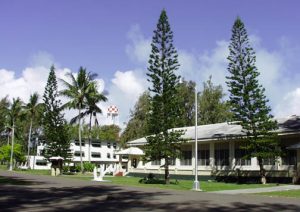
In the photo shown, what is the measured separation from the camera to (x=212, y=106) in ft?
211

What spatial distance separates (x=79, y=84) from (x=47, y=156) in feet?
31.3

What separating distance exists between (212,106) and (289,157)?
33.1m

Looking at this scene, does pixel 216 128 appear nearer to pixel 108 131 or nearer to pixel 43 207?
pixel 43 207

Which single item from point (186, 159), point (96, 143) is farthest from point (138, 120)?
point (186, 159)

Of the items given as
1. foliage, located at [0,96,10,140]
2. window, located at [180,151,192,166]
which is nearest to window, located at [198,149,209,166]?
window, located at [180,151,192,166]

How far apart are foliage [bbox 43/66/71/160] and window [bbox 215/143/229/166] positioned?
22.0 m

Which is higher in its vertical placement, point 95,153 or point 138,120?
point 138,120

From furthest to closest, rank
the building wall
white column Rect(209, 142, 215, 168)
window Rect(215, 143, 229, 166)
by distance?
white column Rect(209, 142, 215, 168)
window Rect(215, 143, 229, 166)
the building wall

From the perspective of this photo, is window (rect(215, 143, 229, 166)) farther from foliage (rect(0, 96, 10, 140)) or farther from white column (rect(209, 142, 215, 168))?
foliage (rect(0, 96, 10, 140))

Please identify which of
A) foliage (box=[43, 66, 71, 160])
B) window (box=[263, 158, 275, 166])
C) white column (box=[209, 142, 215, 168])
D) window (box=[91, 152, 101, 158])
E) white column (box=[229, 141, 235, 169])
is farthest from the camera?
window (box=[91, 152, 101, 158])

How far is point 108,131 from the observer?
97938 millimetres

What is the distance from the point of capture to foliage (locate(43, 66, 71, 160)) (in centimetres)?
5281

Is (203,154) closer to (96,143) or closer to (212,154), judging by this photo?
(212,154)

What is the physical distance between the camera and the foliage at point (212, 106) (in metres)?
63.5
